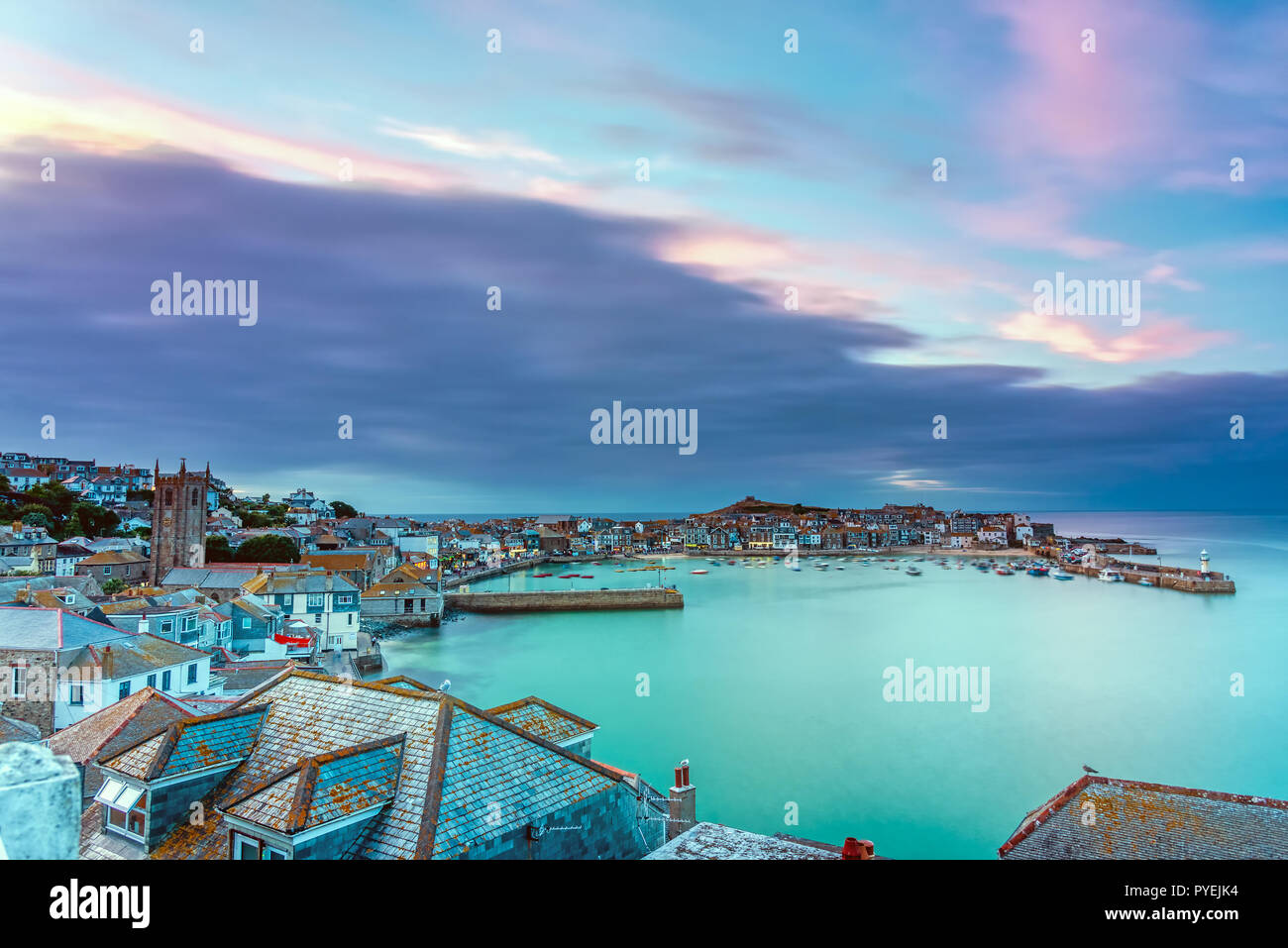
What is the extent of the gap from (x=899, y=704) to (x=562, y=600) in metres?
30.6

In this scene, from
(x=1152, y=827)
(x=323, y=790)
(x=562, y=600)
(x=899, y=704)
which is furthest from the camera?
(x=562, y=600)

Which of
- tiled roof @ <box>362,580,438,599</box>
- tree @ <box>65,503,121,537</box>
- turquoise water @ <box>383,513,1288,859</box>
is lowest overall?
turquoise water @ <box>383,513,1288,859</box>

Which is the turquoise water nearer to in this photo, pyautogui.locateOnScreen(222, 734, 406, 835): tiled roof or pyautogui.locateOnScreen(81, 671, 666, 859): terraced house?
pyautogui.locateOnScreen(81, 671, 666, 859): terraced house

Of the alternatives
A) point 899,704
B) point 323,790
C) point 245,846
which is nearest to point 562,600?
point 899,704

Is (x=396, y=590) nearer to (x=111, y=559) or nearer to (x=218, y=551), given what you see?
(x=218, y=551)

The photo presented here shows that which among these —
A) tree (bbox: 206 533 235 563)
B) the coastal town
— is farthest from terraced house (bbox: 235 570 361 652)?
tree (bbox: 206 533 235 563)

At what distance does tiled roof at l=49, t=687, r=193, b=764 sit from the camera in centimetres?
940

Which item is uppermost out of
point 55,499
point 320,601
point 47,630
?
point 55,499

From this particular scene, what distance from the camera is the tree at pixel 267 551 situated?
49.6 metres

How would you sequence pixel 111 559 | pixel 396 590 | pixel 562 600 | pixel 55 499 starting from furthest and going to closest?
pixel 55 499
pixel 562 600
pixel 396 590
pixel 111 559

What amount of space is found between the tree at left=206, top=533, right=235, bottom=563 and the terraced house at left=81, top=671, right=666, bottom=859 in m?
48.3

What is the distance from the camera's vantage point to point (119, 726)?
381 inches

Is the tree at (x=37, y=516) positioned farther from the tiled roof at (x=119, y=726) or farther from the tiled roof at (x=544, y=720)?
the tiled roof at (x=544, y=720)
